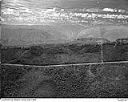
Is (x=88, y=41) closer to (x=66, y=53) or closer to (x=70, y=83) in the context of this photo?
(x=66, y=53)

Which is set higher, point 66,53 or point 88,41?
point 88,41

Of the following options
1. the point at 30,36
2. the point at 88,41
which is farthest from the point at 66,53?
the point at 30,36

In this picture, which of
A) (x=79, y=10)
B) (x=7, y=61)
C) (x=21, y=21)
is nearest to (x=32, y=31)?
(x=21, y=21)

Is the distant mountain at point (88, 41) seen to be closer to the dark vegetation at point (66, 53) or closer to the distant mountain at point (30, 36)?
the dark vegetation at point (66, 53)

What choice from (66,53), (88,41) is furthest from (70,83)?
(88,41)

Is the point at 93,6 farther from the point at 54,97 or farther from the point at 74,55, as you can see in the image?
the point at 54,97

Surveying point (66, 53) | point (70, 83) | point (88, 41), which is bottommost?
point (70, 83)
